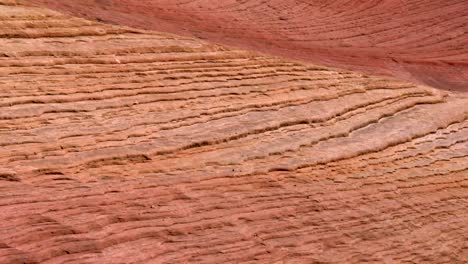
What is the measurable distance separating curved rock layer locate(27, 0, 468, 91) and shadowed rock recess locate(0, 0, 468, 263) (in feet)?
1.27

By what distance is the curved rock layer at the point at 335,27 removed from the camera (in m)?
3.21

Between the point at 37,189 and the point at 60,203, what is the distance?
6 cm

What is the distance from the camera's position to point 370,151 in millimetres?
2484

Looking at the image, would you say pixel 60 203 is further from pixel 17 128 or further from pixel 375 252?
pixel 375 252

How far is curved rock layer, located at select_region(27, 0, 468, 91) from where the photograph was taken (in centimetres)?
321

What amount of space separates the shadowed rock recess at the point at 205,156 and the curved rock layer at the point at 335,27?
39 centimetres

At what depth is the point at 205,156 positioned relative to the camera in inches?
87.0

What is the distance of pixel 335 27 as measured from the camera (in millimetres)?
4199

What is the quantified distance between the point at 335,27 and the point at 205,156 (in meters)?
2.13

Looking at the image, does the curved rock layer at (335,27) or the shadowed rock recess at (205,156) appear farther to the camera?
the curved rock layer at (335,27)

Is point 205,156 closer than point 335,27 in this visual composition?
Yes

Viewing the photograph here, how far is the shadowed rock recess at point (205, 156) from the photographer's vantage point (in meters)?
1.90

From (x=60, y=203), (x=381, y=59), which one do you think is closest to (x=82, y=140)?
(x=60, y=203)

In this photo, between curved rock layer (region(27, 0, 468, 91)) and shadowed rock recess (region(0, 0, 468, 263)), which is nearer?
shadowed rock recess (region(0, 0, 468, 263))
